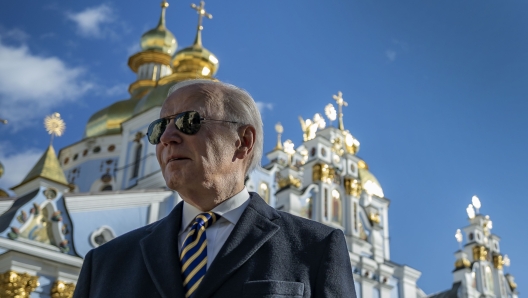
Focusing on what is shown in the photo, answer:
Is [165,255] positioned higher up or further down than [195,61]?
further down

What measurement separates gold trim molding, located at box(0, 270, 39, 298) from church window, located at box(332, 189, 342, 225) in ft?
25.5

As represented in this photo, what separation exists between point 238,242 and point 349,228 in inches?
547

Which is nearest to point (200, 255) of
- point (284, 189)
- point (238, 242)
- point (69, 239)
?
point (238, 242)

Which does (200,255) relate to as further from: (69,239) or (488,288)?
(488,288)

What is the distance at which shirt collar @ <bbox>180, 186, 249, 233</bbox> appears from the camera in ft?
6.79

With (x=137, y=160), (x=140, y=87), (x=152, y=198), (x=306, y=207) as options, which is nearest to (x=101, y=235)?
(x=152, y=198)

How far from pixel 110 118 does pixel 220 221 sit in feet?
62.6

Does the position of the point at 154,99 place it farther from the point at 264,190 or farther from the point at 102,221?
the point at 102,221

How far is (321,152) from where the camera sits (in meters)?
16.1

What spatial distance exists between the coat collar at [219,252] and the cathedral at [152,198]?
7908 mm

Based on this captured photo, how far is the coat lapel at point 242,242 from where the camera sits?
184 cm

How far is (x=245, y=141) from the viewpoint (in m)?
2.17

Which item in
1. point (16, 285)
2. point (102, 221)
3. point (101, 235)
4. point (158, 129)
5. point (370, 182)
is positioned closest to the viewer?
point (158, 129)

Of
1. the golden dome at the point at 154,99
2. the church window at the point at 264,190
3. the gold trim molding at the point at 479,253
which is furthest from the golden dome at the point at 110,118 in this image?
the gold trim molding at the point at 479,253
